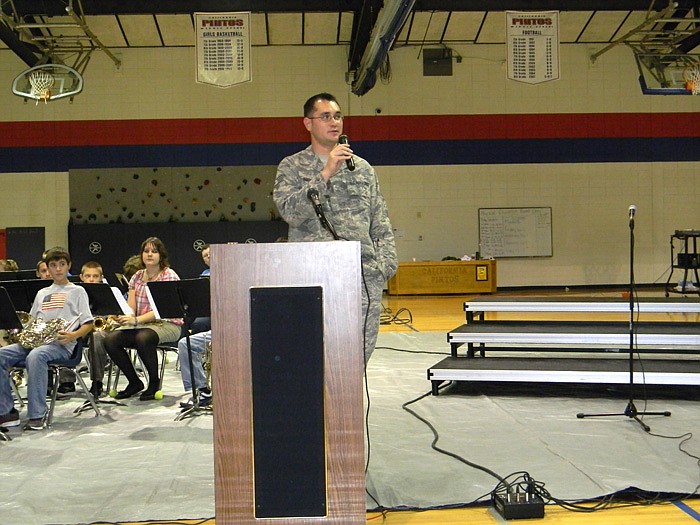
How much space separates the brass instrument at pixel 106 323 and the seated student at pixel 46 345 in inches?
22.2

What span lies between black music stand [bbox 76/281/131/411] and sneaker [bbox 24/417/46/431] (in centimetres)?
76

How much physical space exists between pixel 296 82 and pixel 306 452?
1569 cm

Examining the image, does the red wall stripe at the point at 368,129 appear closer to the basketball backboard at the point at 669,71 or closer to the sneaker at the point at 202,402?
the basketball backboard at the point at 669,71

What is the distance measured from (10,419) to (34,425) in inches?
7.8

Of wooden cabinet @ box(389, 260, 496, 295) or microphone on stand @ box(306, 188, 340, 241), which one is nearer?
microphone on stand @ box(306, 188, 340, 241)

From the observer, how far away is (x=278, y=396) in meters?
2.41

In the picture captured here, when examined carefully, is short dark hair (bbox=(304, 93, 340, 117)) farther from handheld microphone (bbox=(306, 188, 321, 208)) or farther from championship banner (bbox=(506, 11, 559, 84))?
championship banner (bbox=(506, 11, 559, 84))

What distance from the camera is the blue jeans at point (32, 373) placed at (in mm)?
5105

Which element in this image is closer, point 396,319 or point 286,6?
point 396,319

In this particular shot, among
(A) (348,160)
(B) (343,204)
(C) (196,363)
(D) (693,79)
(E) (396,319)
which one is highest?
(D) (693,79)

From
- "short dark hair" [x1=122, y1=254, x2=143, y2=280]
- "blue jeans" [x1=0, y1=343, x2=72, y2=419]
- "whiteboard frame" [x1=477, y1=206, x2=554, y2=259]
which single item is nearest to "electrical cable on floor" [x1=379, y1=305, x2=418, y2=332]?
"short dark hair" [x1=122, y1=254, x2=143, y2=280]

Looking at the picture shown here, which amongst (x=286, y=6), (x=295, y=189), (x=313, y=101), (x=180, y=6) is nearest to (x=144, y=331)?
(x=295, y=189)

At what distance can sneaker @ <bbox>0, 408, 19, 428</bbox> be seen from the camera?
5113 millimetres

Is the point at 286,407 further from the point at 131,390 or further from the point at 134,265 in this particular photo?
the point at 134,265
